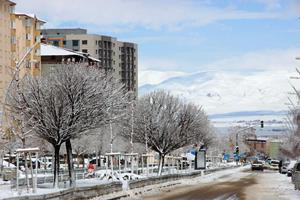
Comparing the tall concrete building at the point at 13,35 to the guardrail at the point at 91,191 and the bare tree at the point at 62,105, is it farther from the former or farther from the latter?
the bare tree at the point at 62,105

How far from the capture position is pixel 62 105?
44062mm

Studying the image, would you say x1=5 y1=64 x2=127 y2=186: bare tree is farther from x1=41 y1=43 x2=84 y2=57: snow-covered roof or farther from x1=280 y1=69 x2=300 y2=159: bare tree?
x1=41 y1=43 x2=84 y2=57: snow-covered roof

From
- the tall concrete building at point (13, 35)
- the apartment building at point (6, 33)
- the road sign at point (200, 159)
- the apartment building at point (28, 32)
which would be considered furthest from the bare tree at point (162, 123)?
the apartment building at point (28, 32)

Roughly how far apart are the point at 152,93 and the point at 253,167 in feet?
116

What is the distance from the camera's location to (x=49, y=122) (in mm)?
43594

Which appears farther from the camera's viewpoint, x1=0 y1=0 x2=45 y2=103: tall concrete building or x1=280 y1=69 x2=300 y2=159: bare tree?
x1=0 y1=0 x2=45 y2=103: tall concrete building

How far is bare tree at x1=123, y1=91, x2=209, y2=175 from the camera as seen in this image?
75.8m

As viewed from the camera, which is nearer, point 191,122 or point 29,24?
point 191,122

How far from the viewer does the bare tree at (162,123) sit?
2985 inches

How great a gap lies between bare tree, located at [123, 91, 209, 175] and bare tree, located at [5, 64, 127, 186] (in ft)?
82.1

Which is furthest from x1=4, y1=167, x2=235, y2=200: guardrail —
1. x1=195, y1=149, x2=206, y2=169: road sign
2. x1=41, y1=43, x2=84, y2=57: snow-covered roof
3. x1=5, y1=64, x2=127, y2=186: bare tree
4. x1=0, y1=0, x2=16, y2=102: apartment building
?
x1=41, y1=43, x2=84, y2=57: snow-covered roof

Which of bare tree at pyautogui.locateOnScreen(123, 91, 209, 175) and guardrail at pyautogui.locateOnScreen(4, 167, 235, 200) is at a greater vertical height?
bare tree at pyautogui.locateOnScreen(123, 91, 209, 175)

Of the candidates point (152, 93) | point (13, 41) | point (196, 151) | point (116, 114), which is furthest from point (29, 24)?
point (116, 114)

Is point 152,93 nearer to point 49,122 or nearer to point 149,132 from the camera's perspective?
point 149,132
